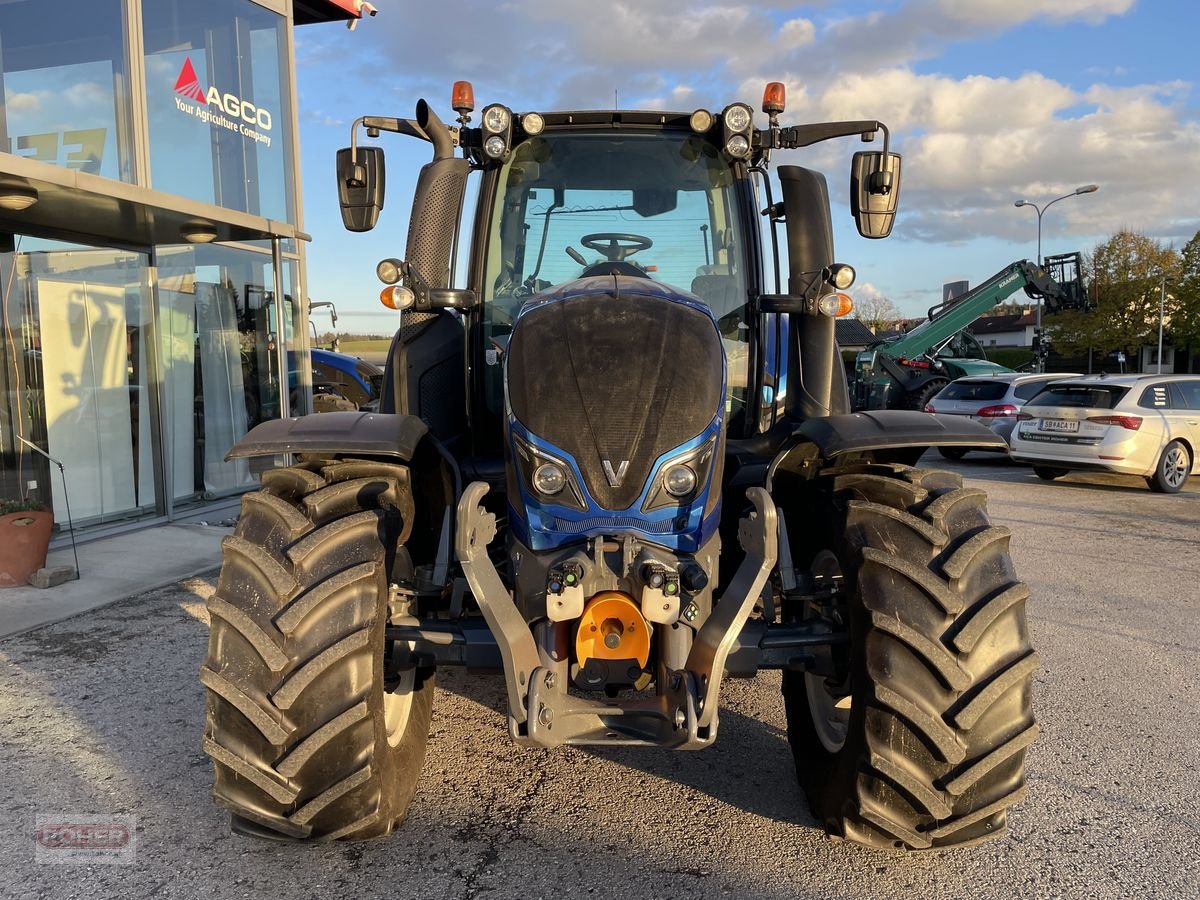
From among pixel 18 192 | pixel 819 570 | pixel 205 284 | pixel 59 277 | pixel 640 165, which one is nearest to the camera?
pixel 819 570

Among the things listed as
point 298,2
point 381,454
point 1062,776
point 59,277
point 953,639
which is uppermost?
point 298,2

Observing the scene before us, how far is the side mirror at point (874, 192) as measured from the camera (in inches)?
153

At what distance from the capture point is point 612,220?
4.37 metres

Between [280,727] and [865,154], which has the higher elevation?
[865,154]

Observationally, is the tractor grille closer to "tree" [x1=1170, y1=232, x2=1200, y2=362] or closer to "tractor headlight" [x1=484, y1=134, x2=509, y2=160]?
"tractor headlight" [x1=484, y1=134, x2=509, y2=160]

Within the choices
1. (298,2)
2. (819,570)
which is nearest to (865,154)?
(819,570)

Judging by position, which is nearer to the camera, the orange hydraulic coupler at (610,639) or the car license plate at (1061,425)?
the orange hydraulic coupler at (610,639)

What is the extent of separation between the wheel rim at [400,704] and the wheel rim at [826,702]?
4.95ft

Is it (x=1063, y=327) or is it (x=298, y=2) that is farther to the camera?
(x=1063, y=327)

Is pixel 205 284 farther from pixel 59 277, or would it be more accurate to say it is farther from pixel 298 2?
pixel 298 2

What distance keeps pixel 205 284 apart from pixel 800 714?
9.14 metres

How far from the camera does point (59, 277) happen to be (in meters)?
8.88

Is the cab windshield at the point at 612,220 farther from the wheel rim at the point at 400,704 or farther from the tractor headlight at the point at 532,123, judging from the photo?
the wheel rim at the point at 400,704

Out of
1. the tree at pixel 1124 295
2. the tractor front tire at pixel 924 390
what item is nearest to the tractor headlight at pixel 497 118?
the tractor front tire at pixel 924 390
